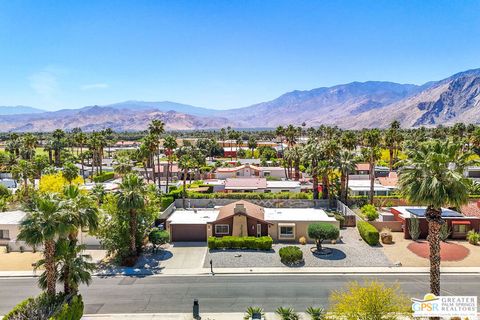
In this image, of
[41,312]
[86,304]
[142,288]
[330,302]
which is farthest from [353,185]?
[41,312]

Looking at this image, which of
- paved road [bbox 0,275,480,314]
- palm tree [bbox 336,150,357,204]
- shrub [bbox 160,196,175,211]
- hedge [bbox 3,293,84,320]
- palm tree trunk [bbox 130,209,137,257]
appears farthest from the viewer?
shrub [bbox 160,196,175,211]

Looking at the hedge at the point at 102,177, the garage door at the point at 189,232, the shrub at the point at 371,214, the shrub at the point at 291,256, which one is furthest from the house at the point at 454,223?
the hedge at the point at 102,177

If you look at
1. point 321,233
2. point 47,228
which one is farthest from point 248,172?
point 47,228

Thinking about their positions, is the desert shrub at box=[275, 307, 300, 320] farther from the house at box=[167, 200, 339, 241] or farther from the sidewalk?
the house at box=[167, 200, 339, 241]

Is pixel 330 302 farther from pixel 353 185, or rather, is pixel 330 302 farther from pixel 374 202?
pixel 353 185

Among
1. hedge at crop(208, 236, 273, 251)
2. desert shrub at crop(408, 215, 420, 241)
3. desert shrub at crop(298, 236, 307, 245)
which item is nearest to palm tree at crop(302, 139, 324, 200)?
desert shrub at crop(298, 236, 307, 245)

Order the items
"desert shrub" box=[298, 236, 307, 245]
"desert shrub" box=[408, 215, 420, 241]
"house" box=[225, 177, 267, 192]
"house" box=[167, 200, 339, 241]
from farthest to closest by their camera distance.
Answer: "house" box=[225, 177, 267, 192]
"house" box=[167, 200, 339, 241]
"desert shrub" box=[408, 215, 420, 241]
"desert shrub" box=[298, 236, 307, 245]

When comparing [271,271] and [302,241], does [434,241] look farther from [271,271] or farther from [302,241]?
[302,241]
